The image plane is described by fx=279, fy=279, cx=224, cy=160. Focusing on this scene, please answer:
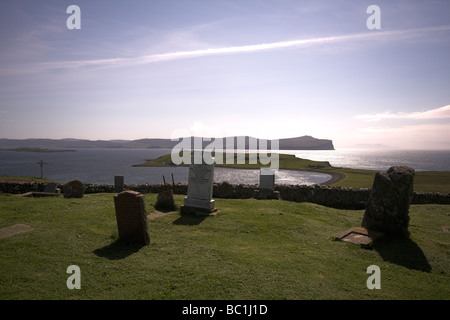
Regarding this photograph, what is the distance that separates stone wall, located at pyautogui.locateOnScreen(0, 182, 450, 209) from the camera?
2036 cm

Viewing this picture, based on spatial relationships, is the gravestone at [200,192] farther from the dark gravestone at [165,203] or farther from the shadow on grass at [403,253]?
the shadow on grass at [403,253]

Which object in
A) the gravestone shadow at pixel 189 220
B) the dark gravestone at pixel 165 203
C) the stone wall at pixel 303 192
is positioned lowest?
the stone wall at pixel 303 192

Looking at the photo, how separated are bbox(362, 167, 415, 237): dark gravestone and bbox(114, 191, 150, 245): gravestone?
7846 mm

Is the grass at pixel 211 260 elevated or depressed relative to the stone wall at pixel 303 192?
elevated

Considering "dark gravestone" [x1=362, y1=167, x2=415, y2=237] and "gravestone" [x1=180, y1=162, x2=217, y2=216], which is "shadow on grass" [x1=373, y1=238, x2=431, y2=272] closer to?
"dark gravestone" [x1=362, y1=167, x2=415, y2=237]

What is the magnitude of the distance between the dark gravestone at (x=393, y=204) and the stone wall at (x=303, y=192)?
1119 centimetres

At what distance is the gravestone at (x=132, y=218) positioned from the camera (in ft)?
27.6

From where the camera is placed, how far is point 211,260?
23.3ft

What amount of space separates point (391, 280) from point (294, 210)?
7.19 meters

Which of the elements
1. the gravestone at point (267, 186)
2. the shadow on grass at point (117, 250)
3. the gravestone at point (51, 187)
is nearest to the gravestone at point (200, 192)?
the shadow on grass at point (117, 250)

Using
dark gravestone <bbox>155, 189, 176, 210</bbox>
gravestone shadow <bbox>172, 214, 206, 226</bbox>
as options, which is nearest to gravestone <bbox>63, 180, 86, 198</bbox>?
dark gravestone <bbox>155, 189, 176, 210</bbox>

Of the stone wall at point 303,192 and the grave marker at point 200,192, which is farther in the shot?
→ the stone wall at point 303,192
